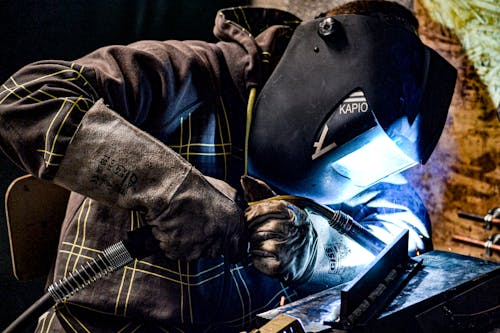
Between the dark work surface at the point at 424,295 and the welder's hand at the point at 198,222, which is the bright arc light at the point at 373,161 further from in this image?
the welder's hand at the point at 198,222

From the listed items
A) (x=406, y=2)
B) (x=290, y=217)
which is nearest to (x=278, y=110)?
(x=290, y=217)

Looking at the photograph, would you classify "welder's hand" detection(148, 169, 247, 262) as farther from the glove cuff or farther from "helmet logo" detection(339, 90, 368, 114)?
"helmet logo" detection(339, 90, 368, 114)

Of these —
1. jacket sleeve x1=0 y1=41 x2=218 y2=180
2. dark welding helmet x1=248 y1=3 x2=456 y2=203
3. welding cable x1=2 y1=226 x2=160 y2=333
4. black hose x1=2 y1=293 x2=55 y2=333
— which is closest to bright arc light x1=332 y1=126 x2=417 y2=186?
dark welding helmet x1=248 y1=3 x2=456 y2=203

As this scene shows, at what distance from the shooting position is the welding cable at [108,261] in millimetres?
1367

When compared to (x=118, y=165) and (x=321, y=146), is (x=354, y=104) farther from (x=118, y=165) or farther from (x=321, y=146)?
(x=118, y=165)

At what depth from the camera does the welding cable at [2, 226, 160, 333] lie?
4.49 ft

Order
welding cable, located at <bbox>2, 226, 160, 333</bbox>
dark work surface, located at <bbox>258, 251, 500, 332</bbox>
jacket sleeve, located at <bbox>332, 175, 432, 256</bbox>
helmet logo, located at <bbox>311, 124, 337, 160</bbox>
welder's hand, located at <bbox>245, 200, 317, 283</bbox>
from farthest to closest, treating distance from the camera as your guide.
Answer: jacket sleeve, located at <bbox>332, 175, 432, 256</bbox>, helmet logo, located at <bbox>311, 124, 337, 160</bbox>, welder's hand, located at <bbox>245, 200, 317, 283</bbox>, welding cable, located at <bbox>2, 226, 160, 333</bbox>, dark work surface, located at <bbox>258, 251, 500, 332</bbox>

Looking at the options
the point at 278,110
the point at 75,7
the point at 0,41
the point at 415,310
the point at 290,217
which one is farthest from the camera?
the point at 75,7

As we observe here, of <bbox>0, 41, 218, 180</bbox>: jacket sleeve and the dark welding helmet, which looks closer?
<bbox>0, 41, 218, 180</bbox>: jacket sleeve

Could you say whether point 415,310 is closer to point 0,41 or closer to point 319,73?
point 319,73

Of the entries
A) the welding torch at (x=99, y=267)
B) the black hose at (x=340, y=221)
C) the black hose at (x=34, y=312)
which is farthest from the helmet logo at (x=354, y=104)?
the black hose at (x=34, y=312)

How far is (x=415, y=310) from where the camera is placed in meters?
1.31

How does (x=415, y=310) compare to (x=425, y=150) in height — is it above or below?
below

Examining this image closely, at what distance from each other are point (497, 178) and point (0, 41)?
2.14 metres
